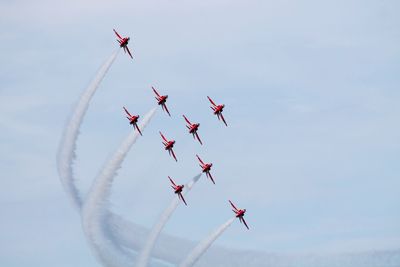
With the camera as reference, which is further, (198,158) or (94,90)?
(198,158)

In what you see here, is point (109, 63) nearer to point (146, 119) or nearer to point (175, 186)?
point (146, 119)

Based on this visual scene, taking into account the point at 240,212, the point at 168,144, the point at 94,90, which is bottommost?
the point at 240,212

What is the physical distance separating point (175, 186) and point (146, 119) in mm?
12765

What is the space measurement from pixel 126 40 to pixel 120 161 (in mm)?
21005

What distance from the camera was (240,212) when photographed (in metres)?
174

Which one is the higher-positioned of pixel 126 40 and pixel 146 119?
pixel 126 40

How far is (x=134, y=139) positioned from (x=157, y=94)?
31.7ft

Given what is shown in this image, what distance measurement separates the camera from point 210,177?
172 m

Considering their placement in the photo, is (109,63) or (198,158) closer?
(109,63)

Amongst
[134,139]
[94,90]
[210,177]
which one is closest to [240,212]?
[210,177]

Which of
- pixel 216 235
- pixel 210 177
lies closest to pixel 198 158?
pixel 210 177

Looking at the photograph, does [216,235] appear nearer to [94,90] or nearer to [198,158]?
[198,158]

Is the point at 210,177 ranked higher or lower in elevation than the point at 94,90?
lower

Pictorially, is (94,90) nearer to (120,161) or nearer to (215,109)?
(120,161)
